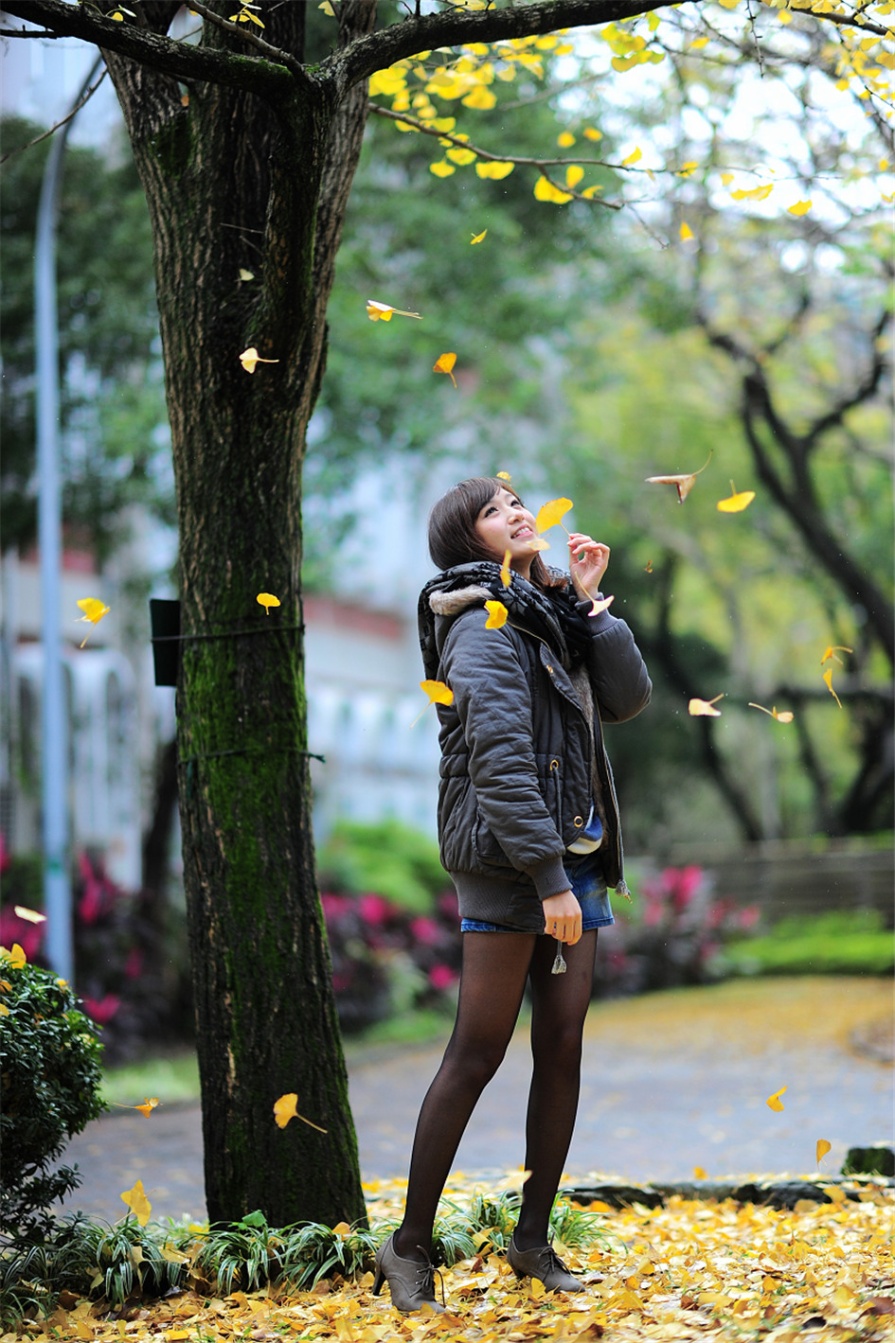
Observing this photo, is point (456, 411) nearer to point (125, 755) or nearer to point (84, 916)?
point (125, 755)

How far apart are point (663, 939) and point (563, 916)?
1279 centimetres

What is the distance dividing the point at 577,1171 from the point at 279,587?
3.76 meters

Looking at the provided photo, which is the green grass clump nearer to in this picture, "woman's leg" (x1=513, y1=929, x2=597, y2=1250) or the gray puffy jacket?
"woman's leg" (x1=513, y1=929, x2=597, y2=1250)

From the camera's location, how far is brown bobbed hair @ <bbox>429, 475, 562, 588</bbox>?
3.74 meters

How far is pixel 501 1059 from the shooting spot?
3469 mm

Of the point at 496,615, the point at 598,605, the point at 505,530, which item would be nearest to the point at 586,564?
the point at 598,605

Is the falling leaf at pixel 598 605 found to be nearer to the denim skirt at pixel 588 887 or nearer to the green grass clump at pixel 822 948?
the denim skirt at pixel 588 887

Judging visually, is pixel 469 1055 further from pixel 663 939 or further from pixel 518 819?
pixel 663 939

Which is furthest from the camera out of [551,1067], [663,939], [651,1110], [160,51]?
[663,939]

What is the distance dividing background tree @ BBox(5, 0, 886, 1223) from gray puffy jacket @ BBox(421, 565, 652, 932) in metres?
0.77

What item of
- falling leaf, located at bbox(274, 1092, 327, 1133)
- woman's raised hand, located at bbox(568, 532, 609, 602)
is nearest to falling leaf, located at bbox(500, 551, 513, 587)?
woman's raised hand, located at bbox(568, 532, 609, 602)

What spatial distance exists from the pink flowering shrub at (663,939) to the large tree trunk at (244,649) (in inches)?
425

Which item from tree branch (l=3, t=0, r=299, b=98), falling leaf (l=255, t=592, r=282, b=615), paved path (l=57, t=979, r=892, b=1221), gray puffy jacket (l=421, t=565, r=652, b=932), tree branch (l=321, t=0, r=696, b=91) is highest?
tree branch (l=321, t=0, r=696, b=91)

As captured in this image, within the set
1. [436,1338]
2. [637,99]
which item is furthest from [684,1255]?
[637,99]
